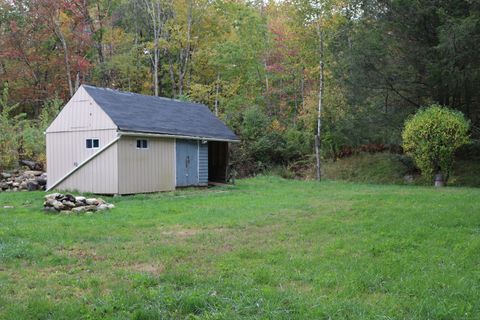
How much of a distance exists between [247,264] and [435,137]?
12895mm

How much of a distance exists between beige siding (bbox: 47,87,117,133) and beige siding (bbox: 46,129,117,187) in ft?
0.59

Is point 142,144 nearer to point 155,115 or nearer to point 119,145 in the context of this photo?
point 119,145

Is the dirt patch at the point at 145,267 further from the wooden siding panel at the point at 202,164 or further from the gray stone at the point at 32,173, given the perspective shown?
the gray stone at the point at 32,173

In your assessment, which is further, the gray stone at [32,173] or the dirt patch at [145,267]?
the gray stone at [32,173]

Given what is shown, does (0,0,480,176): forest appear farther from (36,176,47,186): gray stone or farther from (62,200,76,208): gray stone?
(62,200,76,208): gray stone

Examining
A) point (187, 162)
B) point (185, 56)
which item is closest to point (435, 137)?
point (187, 162)

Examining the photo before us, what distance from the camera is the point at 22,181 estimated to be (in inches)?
724

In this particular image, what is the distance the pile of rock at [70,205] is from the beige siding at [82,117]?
4.35m

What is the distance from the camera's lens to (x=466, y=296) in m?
4.69

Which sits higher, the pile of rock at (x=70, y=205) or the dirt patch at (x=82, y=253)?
the pile of rock at (x=70, y=205)

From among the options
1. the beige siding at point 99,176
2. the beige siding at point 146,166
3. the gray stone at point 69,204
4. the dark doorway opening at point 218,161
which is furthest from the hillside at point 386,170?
the gray stone at point 69,204

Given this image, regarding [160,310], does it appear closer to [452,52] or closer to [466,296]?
[466,296]

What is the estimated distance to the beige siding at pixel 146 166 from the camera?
15.6 metres

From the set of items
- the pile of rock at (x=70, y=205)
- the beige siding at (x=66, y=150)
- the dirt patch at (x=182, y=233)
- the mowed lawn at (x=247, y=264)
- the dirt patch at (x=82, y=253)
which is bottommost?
the dirt patch at (x=182, y=233)
